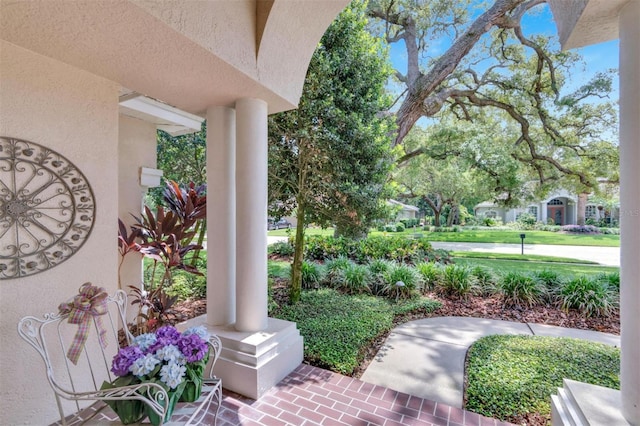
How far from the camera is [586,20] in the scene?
1955 mm

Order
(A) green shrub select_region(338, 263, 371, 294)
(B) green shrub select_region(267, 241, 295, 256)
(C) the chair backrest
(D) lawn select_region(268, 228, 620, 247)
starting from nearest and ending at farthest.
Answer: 1. (C) the chair backrest
2. (A) green shrub select_region(338, 263, 371, 294)
3. (B) green shrub select_region(267, 241, 295, 256)
4. (D) lawn select_region(268, 228, 620, 247)

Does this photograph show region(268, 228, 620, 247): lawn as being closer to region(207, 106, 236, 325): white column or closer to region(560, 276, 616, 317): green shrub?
region(560, 276, 616, 317): green shrub

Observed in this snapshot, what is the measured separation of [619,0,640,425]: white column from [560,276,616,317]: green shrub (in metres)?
4.17

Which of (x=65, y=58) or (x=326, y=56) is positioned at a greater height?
(x=326, y=56)

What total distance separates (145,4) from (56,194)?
1755mm

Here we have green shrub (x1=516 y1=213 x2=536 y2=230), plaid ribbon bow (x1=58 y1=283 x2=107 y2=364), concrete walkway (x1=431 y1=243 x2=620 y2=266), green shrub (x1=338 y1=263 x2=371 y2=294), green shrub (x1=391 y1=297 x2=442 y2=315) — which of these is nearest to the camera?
plaid ribbon bow (x1=58 y1=283 x2=107 y2=364)

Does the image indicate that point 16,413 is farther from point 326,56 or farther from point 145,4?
point 326,56

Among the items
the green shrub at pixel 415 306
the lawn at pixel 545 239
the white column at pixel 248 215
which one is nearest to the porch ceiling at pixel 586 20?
the white column at pixel 248 215

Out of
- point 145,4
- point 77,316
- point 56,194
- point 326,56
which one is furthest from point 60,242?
point 326,56

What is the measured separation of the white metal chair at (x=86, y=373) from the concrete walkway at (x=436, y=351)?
1.78 metres

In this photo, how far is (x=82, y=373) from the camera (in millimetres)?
2625

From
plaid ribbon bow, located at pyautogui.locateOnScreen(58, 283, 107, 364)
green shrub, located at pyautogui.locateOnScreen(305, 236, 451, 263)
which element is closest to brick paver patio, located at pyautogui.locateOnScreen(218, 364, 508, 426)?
plaid ribbon bow, located at pyautogui.locateOnScreen(58, 283, 107, 364)

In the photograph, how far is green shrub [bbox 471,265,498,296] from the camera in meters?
5.90

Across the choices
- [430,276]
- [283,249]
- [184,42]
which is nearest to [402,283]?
[430,276]
